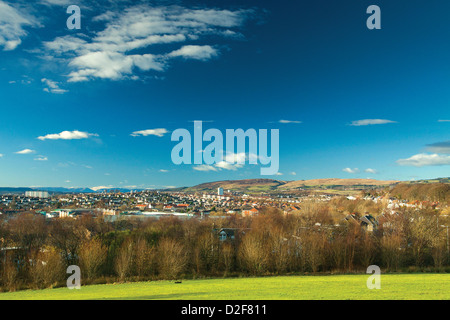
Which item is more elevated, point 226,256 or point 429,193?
point 429,193

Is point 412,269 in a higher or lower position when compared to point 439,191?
lower

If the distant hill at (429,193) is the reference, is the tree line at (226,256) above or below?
below

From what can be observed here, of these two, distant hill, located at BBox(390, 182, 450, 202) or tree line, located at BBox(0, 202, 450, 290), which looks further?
A: distant hill, located at BBox(390, 182, 450, 202)

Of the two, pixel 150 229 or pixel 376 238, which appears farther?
pixel 150 229

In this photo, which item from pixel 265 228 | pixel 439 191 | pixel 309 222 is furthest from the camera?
pixel 439 191

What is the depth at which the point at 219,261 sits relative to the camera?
3014cm

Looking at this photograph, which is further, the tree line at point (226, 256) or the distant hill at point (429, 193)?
the distant hill at point (429, 193)

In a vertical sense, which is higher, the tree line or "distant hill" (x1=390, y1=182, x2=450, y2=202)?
"distant hill" (x1=390, y1=182, x2=450, y2=202)

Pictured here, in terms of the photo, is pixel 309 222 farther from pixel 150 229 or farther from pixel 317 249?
pixel 150 229

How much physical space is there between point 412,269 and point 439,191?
230 ft

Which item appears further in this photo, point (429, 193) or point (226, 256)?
point (429, 193)
